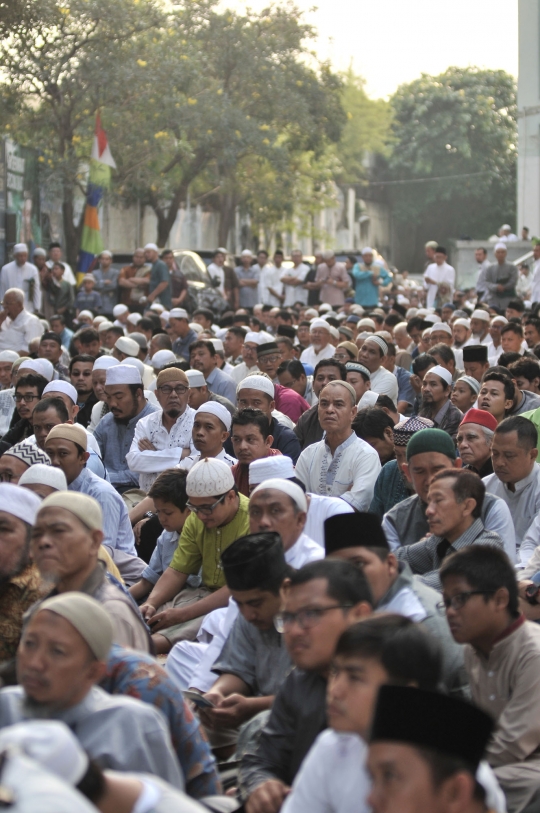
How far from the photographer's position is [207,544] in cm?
555

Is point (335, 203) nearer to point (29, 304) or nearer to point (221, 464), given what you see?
point (29, 304)

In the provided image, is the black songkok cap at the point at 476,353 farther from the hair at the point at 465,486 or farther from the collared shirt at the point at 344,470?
the hair at the point at 465,486

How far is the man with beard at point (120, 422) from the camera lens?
27.1 ft

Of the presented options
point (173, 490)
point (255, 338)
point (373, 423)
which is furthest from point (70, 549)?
point (255, 338)

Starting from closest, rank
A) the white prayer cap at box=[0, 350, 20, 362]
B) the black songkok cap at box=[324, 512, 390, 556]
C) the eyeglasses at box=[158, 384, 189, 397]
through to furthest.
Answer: the black songkok cap at box=[324, 512, 390, 556]
the eyeglasses at box=[158, 384, 189, 397]
the white prayer cap at box=[0, 350, 20, 362]

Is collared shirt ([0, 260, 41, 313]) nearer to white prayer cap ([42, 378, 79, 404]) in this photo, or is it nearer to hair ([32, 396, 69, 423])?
white prayer cap ([42, 378, 79, 404])

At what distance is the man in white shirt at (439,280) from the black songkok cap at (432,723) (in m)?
16.3

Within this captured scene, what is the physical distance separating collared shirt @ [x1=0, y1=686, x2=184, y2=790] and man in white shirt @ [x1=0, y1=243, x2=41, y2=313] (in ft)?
44.6

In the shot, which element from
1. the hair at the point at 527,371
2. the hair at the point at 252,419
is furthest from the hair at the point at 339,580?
the hair at the point at 527,371

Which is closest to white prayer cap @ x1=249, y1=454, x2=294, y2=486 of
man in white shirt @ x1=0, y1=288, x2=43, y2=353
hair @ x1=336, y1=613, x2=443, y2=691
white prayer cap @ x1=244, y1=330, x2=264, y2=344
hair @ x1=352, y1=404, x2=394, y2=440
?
hair @ x1=352, y1=404, x2=394, y2=440

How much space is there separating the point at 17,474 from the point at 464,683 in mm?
2872

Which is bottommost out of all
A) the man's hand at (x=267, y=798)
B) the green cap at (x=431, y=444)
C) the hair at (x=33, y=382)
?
the man's hand at (x=267, y=798)

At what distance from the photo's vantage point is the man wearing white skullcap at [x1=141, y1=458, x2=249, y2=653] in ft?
17.5

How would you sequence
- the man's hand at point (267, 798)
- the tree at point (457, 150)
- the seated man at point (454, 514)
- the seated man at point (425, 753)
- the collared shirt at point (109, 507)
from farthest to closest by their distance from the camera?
the tree at point (457, 150), the collared shirt at point (109, 507), the seated man at point (454, 514), the man's hand at point (267, 798), the seated man at point (425, 753)
